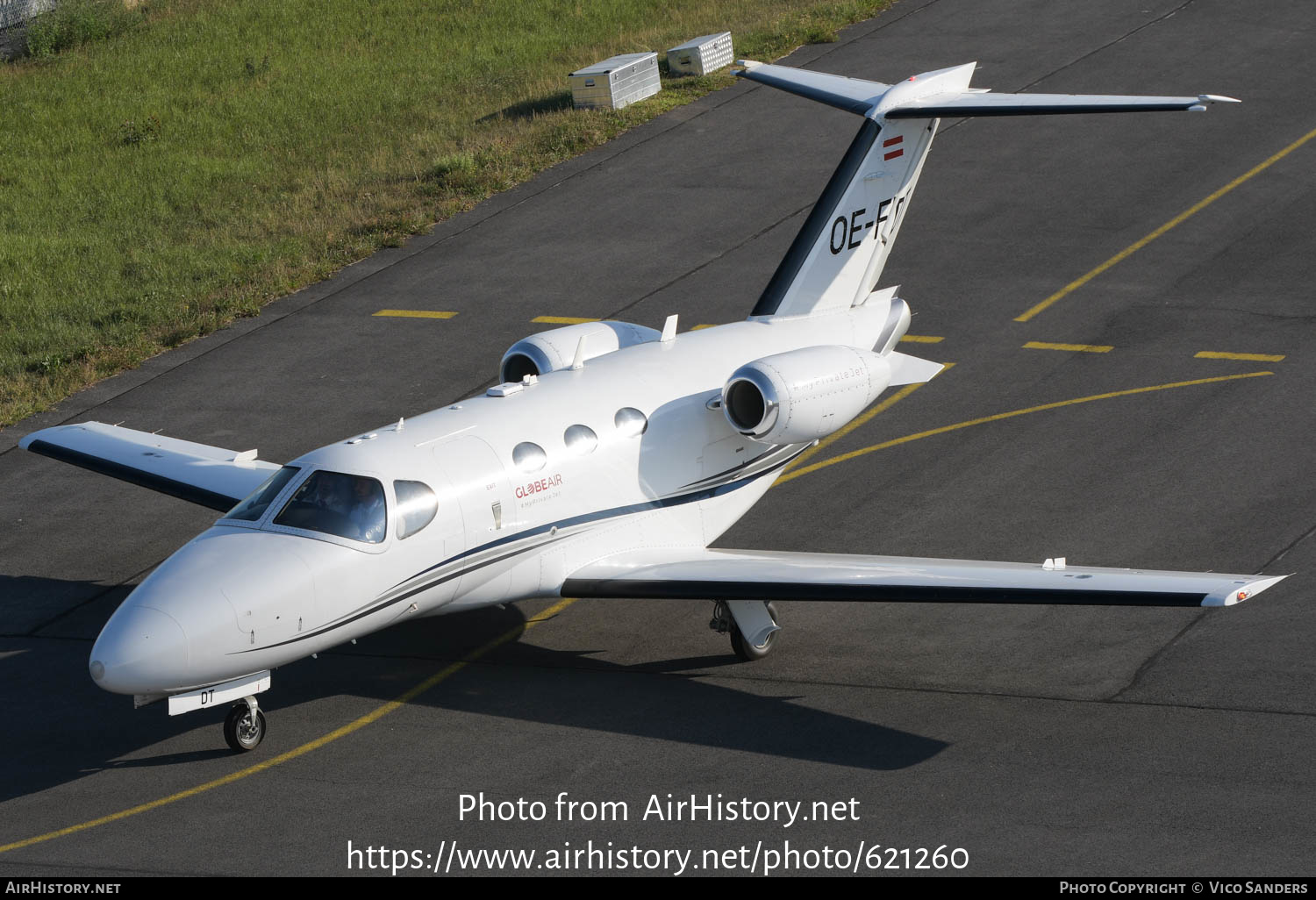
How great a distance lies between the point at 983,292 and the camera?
27.2 meters

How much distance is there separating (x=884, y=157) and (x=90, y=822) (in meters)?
12.5

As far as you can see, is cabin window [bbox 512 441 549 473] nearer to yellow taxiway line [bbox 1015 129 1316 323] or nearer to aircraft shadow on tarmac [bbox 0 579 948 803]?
aircraft shadow on tarmac [bbox 0 579 948 803]

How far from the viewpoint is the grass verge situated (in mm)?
30484

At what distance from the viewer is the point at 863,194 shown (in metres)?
20.3

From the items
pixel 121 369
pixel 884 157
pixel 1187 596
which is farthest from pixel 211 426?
pixel 1187 596

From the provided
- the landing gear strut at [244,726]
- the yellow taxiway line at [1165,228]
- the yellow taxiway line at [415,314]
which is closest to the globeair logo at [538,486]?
the landing gear strut at [244,726]

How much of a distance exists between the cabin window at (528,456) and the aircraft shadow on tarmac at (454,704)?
7.72 feet

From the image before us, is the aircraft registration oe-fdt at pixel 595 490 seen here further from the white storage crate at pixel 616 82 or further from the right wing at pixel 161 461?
the white storage crate at pixel 616 82

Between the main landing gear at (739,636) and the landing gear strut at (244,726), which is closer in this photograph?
the landing gear strut at (244,726)

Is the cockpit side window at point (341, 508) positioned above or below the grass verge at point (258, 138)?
below

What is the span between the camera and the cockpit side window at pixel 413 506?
51.8 ft

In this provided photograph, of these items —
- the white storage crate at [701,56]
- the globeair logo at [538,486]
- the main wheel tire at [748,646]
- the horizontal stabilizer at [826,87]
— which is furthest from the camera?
the white storage crate at [701,56]

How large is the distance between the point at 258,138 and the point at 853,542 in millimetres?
25221
